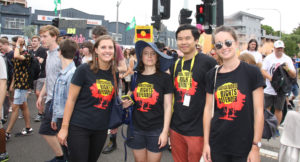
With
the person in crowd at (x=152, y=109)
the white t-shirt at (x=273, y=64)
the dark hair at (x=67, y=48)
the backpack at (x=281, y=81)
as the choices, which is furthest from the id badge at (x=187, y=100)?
the white t-shirt at (x=273, y=64)

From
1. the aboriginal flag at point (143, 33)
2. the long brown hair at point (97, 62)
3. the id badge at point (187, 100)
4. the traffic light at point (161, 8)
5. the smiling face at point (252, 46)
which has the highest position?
the traffic light at point (161, 8)

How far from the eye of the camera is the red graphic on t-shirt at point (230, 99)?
6.90 ft

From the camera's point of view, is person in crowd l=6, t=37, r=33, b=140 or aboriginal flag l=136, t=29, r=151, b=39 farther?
aboriginal flag l=136, t=29, r=151, b=39

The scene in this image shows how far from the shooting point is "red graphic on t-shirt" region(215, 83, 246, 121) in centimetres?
210

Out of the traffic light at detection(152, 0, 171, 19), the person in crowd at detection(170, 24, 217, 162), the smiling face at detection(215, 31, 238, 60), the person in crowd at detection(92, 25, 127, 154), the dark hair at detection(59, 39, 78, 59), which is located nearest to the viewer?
the smiling face at detection(215, 31, 238, 60)

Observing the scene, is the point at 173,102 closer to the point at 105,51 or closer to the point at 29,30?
the point at 105,51

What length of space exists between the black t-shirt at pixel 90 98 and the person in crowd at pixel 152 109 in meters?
0.30

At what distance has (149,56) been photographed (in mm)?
2832

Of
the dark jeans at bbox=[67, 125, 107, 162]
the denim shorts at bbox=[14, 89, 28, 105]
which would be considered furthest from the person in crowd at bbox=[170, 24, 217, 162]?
the denim shorts at bbox=[14, 89, 28, 105]

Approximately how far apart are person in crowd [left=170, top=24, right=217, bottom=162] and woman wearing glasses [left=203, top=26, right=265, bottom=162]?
265 millimetres

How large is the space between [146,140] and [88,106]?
0.77m

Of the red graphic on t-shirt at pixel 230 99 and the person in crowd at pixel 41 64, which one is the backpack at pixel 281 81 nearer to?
the red graphic on t-shirt at pixel 230 99

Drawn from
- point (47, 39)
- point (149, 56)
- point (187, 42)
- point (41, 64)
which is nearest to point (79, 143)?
point (149, 56)

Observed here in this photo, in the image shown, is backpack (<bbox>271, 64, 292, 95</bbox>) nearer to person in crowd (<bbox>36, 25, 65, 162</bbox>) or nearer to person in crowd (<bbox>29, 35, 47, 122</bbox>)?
A: person in crowd (<bbox>36, 25, 65, 162</bbox>)
